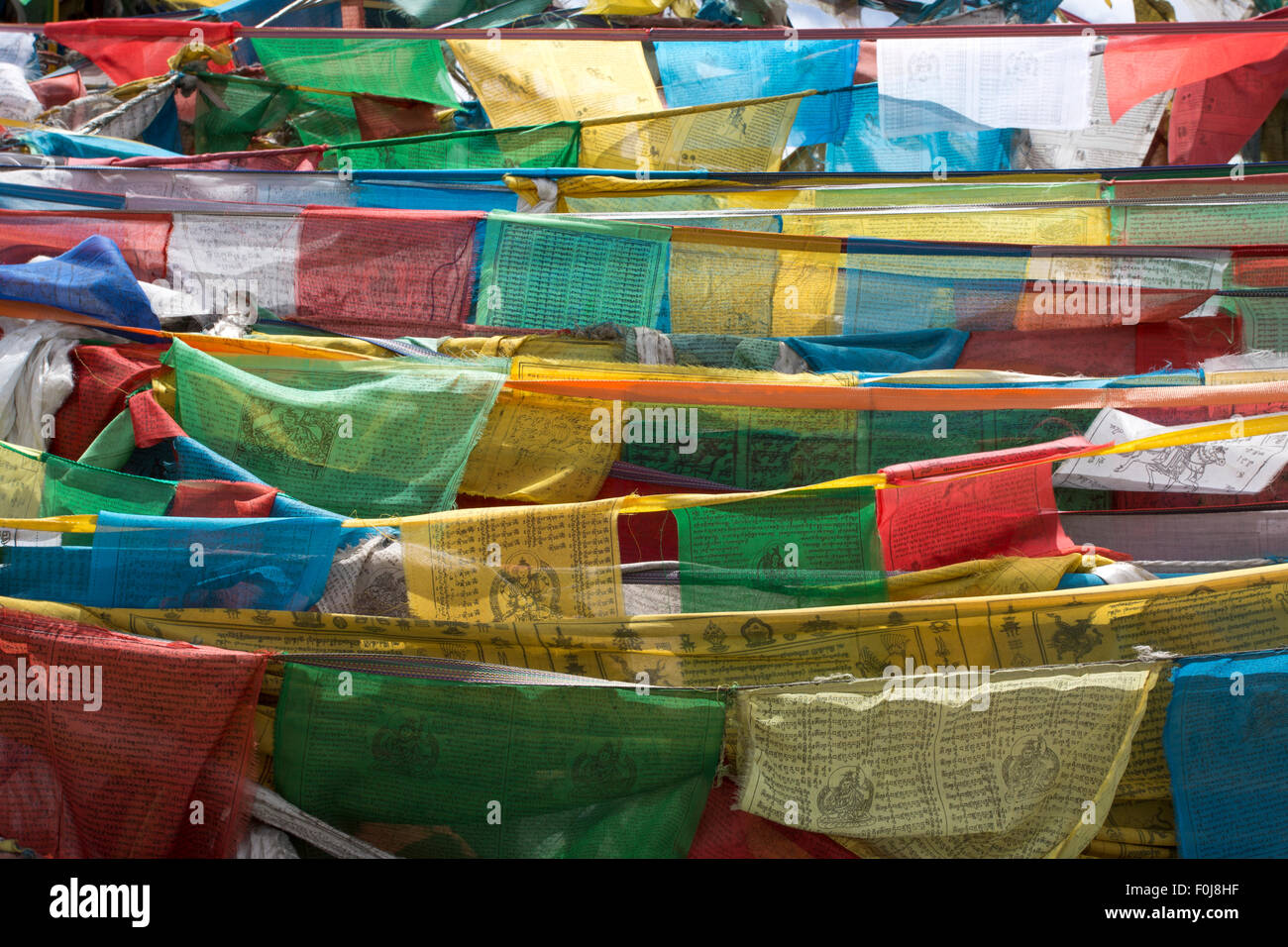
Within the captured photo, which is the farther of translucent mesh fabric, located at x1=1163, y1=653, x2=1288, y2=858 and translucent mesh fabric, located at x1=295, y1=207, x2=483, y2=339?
translucent mesh fabric, located at x1=295, y1=207, x2=483, y2=339

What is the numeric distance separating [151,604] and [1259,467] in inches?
110

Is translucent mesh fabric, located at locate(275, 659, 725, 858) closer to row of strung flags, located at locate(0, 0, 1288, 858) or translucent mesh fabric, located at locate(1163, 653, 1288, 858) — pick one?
row of strung flags, located at locate(0, 0, 1288, 858)

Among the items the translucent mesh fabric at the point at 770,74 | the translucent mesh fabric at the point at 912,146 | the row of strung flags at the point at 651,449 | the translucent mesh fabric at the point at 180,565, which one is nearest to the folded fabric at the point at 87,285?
the row of strung flags at the point at 651,449

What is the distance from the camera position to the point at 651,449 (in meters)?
3.07

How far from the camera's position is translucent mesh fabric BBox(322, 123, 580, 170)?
4250 millimetres

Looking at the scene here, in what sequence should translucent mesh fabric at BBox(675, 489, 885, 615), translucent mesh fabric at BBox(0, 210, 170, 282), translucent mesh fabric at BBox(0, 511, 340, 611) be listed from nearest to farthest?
translucent mesh fabric at BBox(0, 511, 340, 611) < translucent mesh fabric at BBox(675, 489, 885, 615) < translucent mesh fabric at BBox(0, 210, 170, 282)

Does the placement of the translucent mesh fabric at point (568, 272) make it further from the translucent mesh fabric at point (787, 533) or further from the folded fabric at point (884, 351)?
the translucent mesh fabric at point (787, 533)

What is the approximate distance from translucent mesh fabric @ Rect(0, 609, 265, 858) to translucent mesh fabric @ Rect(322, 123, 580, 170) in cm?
254

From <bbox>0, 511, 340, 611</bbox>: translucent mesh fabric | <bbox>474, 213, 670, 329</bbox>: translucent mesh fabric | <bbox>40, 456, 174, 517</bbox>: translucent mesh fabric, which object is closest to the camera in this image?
<bbox>0, 511, 340, 611</bbox>: translucent mesh fabric

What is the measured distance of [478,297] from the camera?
3.53m

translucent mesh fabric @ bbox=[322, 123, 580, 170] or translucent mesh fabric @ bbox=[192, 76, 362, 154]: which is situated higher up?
translucent mesh fabric @ bbox=[192, 76, 362, 154]

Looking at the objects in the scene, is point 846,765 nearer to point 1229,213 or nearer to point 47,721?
point 47,721

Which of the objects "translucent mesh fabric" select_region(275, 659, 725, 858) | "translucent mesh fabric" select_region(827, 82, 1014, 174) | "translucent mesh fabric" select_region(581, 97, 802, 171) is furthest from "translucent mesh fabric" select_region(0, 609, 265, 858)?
"translucent mesh fabric" select_region(827, 82, 1014, 174)

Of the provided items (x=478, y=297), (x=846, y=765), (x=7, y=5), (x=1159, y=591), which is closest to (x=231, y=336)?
(x=478, y=297)
